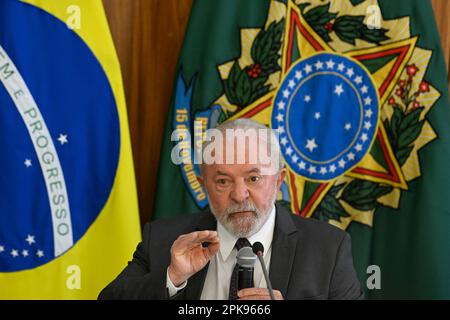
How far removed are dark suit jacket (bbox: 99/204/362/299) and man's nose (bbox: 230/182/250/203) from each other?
252 millimetres

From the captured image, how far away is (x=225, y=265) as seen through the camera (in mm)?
2023

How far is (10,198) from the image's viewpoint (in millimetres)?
2795

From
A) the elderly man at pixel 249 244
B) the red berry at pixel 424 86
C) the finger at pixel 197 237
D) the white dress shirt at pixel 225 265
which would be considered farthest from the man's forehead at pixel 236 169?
the red berry at pixel 424 86

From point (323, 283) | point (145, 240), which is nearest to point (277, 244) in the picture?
point (323, 283)

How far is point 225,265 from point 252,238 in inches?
5.6

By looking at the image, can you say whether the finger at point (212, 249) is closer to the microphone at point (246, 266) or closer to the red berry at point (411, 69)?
the microphone at point (246, 266)

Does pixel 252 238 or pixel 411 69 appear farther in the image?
pixel 411 69

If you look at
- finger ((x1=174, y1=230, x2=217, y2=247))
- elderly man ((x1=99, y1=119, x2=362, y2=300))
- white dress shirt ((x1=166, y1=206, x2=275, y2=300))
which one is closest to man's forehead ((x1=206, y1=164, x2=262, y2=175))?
elderly man ((x1=99, y1=119, x2=362, y2=300))

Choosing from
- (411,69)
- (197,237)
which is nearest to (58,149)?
(197,237)

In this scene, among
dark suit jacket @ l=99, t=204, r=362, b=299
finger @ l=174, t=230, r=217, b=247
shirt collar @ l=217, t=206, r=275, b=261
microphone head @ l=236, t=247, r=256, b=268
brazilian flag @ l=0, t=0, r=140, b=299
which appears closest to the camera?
microphone head @ l=236, t=247, r=256, b=268

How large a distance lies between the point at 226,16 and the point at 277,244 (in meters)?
1.45

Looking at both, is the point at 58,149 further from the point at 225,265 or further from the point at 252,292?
the point at 252,292

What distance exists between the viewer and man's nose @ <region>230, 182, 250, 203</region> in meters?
1.91

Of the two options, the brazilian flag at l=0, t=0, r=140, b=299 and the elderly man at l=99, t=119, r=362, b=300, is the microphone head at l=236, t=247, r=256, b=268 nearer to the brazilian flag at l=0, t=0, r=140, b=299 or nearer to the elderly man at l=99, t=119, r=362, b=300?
the elderly man at l=99, t=119, r=362, b=300
